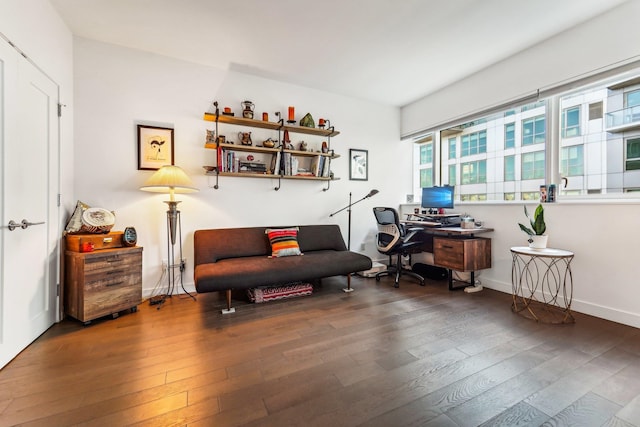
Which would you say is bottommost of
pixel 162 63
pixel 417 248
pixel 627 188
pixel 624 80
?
pixel 417 248

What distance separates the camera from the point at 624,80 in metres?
2.32

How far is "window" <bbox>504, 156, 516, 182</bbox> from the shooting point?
3.22 metres

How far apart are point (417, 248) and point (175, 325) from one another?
297 cm

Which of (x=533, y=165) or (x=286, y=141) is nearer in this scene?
(x=533, y=165)

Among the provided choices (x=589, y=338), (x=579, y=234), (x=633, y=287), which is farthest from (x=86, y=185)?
(x=633, y=287)

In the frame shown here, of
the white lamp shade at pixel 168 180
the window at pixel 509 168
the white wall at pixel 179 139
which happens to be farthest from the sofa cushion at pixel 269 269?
the window at pixel 509 168

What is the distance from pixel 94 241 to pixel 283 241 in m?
1.77

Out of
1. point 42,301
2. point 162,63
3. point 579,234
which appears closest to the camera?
point 42,301

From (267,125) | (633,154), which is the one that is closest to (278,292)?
(267,125)

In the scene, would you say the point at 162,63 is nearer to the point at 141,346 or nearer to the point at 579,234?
the point at 141,346

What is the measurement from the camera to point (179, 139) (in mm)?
3041

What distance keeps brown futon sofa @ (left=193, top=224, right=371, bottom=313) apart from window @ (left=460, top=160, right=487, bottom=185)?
1.93m

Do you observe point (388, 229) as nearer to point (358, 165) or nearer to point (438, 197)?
point (438, 197)

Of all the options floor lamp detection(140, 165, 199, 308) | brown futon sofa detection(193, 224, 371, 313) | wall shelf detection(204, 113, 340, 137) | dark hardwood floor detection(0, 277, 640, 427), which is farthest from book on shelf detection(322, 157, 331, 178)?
dark hardwood floor detection(0, 277, 640, 427)
